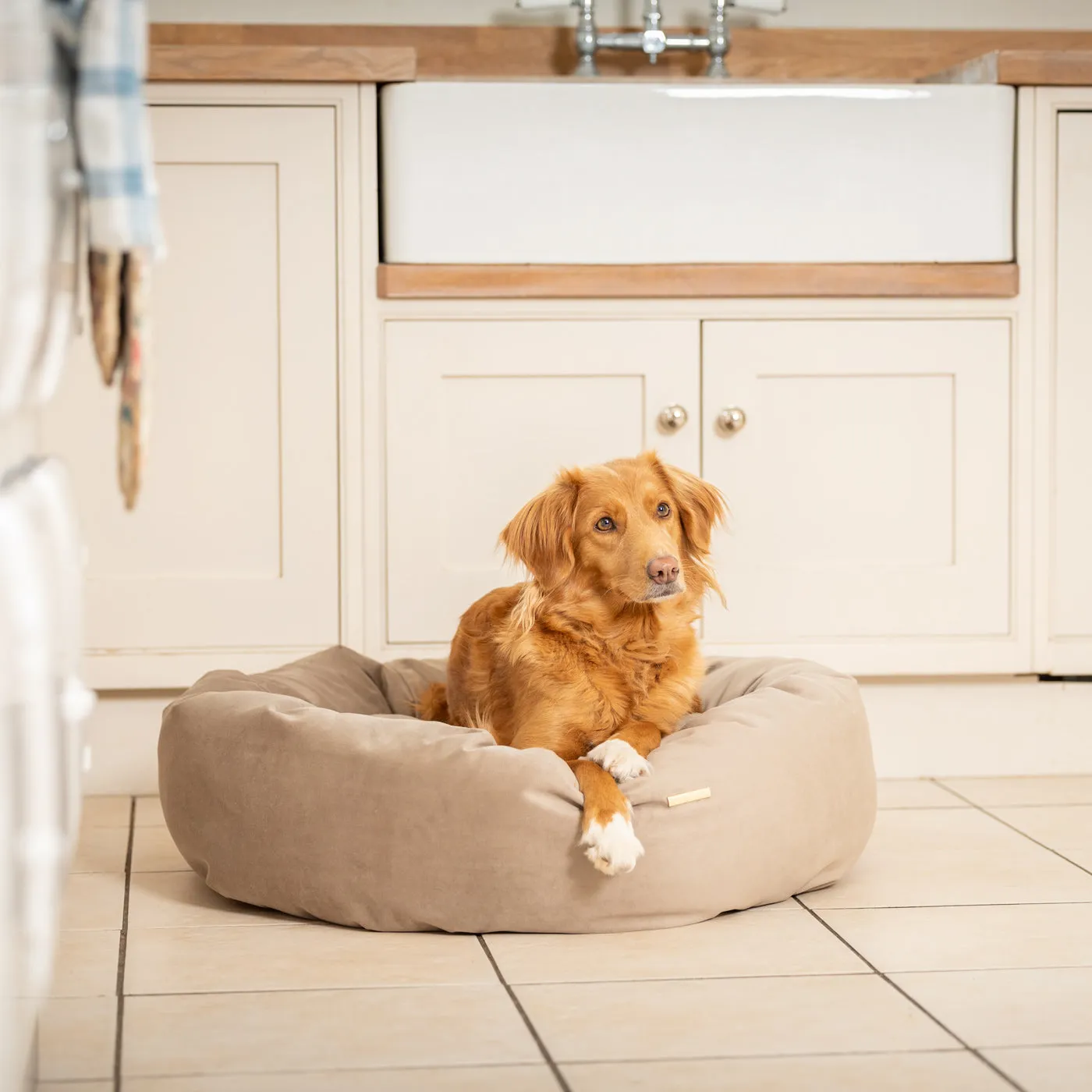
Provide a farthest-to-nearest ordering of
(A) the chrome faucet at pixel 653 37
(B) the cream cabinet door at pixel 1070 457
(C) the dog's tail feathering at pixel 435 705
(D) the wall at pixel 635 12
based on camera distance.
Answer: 1. (D) the wall at pixel 635 12
2. (A) the chrome faucet at pixel 653 37
3. (B) the cream cabinet door at pixel 1070 457
4. (C) the dog's tail feathering at pixel 435 705

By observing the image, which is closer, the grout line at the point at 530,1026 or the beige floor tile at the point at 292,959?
the grout line at the point at 530,1026

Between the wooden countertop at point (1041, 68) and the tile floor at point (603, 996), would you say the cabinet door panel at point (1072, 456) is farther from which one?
the tile floor at point (603, 996)

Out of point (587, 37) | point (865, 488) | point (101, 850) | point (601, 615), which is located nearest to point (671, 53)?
point (587, 37)

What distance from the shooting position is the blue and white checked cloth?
1.14 m

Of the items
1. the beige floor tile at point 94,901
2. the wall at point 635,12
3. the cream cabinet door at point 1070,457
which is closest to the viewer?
the beige floor tile at point 94,901

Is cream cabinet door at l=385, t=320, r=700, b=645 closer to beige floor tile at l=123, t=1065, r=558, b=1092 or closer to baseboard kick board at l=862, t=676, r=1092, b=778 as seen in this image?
baseboard kick board at l=862, t=676, r=1092, b=778

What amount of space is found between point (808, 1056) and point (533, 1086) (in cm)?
29

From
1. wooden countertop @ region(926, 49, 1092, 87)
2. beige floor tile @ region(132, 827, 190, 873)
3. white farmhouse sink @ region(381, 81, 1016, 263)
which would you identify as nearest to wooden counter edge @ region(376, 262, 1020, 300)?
white farmhouse sink @ region(381, 81, 1016, 263)

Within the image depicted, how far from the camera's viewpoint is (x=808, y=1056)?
149 centimetres

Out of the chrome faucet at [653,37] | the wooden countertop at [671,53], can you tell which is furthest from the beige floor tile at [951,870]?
the chrome faucet at [653,37]

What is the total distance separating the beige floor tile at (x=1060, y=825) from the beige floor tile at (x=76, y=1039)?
1.48 metres

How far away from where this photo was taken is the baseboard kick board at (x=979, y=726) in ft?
9.61

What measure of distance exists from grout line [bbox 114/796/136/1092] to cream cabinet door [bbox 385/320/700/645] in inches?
23.3

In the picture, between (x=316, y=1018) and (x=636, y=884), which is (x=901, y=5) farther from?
(x=316, y=1018)
